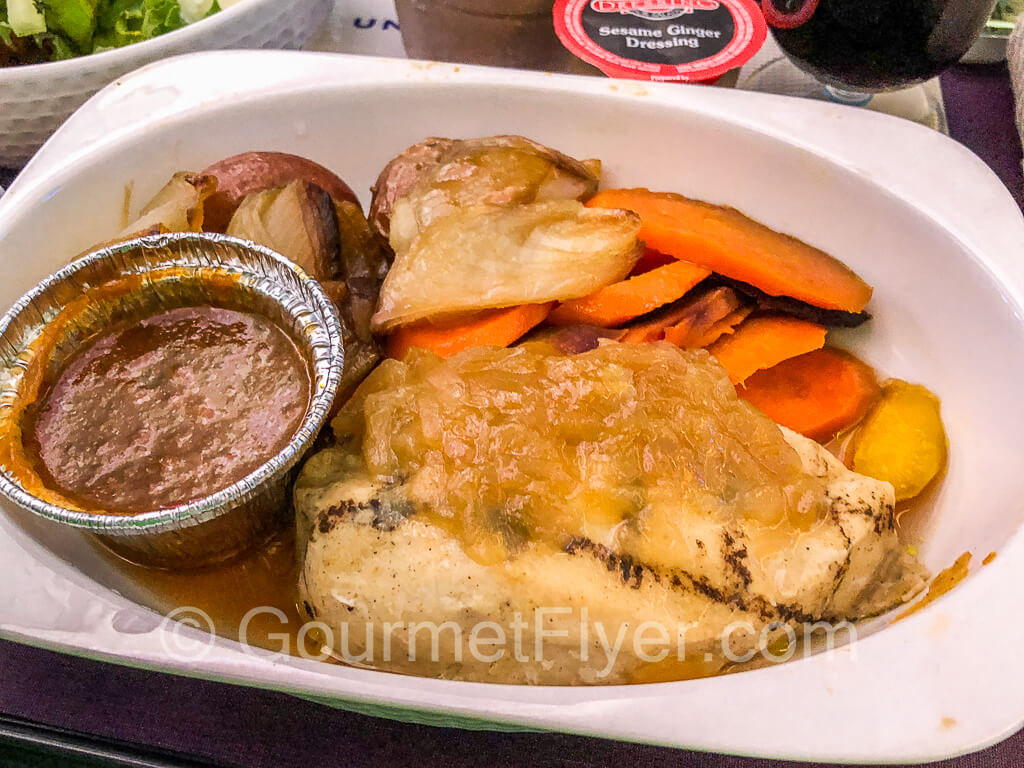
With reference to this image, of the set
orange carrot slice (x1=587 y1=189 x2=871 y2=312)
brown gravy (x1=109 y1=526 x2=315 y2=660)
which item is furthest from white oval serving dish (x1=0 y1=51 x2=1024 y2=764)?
orange carrot slice (x1=587 y1=189 x2=871 y2=312)

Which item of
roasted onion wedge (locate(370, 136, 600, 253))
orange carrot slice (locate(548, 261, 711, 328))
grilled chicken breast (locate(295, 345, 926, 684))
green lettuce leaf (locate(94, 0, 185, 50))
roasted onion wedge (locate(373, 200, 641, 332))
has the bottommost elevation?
grilled chicken breast (locate(295, 345, 926, 684))

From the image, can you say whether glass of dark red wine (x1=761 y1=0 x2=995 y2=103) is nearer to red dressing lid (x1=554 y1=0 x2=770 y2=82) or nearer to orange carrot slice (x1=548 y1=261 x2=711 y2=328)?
red dressing lid (x1=554 y1=0 x2=770 y2=82)

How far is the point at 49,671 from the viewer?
4.82ft

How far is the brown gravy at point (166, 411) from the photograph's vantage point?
1.33 m

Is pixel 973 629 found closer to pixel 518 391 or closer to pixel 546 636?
pixel 546 636

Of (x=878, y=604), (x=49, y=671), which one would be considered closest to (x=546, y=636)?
(x=878, y=604)

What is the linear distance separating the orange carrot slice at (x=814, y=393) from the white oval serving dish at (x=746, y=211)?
12cm

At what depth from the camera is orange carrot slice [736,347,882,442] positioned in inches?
67.3

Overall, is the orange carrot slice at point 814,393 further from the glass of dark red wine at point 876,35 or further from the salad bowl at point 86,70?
the salad bowl at point 86,70

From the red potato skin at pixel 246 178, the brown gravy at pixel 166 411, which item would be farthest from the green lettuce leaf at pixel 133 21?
the brown gravy at pixel 166 411

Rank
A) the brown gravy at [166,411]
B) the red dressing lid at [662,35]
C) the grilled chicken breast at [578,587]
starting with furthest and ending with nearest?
the red dressing lid at [662,35], the brown gravy at [166,411], the grilled chicken breast at [578,587]

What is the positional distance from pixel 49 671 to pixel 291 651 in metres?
0.50

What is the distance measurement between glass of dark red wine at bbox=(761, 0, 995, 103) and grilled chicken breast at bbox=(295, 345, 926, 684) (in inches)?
49.1

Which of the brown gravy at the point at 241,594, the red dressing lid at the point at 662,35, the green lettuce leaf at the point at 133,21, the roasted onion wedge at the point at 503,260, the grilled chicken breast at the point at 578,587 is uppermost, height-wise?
the green lettuce leaf at the point at 133,21
